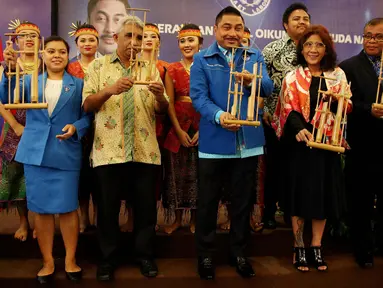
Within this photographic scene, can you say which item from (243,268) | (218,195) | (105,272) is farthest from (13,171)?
(243,268)

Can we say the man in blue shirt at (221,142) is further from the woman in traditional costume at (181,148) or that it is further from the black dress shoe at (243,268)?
the woman in traditional costume at (181,148)

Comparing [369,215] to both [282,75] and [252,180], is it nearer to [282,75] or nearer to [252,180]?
[252,180]

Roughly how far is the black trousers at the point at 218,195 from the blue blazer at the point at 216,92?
118 mm

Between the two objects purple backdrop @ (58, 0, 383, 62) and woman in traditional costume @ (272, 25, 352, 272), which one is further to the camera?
purple backdrop @ (58, 0, 383, 62)

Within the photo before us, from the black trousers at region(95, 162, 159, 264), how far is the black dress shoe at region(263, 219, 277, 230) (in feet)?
3.46

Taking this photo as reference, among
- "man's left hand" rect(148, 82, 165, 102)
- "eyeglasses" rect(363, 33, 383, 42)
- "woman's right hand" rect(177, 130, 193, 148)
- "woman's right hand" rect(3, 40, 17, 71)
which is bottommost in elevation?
"woman's right hand" rect(177, 130, 193, 148)

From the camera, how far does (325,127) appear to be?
2838 mm

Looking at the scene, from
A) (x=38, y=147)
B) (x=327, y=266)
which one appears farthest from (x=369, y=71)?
(x=38, y=147)

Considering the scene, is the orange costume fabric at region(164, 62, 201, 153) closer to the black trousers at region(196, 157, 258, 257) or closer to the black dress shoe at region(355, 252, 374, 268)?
the black trousers at region(196, 157, 258, 257)

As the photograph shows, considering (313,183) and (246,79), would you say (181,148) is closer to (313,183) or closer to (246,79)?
(246,79)

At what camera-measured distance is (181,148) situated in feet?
11.0

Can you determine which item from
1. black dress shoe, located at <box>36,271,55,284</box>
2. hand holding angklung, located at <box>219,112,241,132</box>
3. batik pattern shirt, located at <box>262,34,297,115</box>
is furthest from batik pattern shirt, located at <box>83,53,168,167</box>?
batik pattern shirt, located at <box>262,34,297,115</box>

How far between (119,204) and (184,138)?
695 mm

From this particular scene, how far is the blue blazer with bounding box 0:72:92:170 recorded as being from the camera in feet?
8.98
